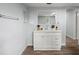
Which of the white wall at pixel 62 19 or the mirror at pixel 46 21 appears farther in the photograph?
the white wall at pixel 62 19

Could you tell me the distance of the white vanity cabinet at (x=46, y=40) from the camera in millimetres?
3186

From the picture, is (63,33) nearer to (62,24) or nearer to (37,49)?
(62,24)

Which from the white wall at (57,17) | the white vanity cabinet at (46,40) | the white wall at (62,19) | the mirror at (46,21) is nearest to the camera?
the mirror at (46,21)

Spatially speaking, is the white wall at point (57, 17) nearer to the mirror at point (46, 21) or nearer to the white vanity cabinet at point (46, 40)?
the mirror at point (46, 21)

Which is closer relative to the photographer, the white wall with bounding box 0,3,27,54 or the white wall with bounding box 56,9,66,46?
the white wall with bounding box 0,3,27,54

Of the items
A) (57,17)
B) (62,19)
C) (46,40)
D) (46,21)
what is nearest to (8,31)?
(46,21)

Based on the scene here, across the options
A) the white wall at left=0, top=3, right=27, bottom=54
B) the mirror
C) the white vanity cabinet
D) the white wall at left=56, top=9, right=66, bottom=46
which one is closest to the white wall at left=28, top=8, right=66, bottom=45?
the white wall at left=56, top=9, right=66, bottom=46

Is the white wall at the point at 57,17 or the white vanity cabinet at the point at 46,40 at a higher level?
the white wall at the point at 57,17

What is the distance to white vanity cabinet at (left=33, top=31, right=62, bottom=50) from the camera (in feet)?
10.5

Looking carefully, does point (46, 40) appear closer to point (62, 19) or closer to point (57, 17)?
point (57, 17)

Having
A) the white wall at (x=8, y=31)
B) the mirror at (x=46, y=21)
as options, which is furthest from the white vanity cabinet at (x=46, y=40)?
the white wall at (x=8, y=31)

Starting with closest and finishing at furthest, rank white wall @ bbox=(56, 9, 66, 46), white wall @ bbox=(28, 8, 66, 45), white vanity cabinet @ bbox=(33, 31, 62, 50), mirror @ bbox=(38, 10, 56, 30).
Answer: mirror @ bbox=(38, 10, 56, 30) → white wall @ bbox=(28, 8, 66, 45) → white vanity cabinet @ bbox=(33, 31, 62, 50) → white wall @ bbox=(56, 9, 66, 46)

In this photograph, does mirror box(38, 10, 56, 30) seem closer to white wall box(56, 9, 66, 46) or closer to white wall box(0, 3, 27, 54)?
white wall box(56, 9, 66, 46)
